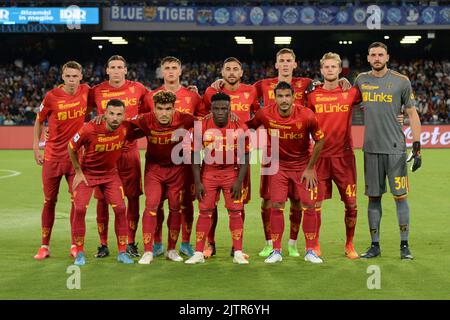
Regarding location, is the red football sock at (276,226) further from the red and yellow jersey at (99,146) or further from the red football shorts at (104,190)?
the red and yellow jersey at (99,146)

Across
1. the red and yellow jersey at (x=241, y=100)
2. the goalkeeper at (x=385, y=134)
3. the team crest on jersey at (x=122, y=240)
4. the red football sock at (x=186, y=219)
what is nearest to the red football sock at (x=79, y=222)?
the team crest on jersey at (x=122, y=240)

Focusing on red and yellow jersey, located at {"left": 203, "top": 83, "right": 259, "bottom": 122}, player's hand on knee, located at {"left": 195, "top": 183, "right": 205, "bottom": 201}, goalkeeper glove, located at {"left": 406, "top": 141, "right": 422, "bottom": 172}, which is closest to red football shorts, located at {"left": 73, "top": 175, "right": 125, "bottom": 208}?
player's hand on knee, located at {"left": 195, "top": 183, "right": 205, "bottom": 201}

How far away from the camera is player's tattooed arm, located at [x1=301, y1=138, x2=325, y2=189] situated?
878cm

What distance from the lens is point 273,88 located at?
31.9 ft

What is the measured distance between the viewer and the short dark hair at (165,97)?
28.5 feet

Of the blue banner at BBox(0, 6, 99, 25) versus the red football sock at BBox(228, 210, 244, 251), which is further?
the blue banner at BBox(0, 6, 99, 25)

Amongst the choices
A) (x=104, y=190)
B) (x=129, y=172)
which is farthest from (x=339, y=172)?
(x=104, y=190)

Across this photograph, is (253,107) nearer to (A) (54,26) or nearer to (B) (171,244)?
(B) (171,244)

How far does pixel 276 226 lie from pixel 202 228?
847mm

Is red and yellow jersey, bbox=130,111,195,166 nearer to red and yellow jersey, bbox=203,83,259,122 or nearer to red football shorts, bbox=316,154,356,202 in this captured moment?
red and yellow jersey, bbox=203,83,259,122

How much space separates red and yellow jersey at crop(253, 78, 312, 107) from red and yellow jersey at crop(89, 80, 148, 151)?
57.0 inches

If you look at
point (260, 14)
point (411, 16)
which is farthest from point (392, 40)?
point (260, 14)

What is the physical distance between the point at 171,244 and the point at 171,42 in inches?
1396

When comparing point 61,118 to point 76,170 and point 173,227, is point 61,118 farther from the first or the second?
point 173,227
